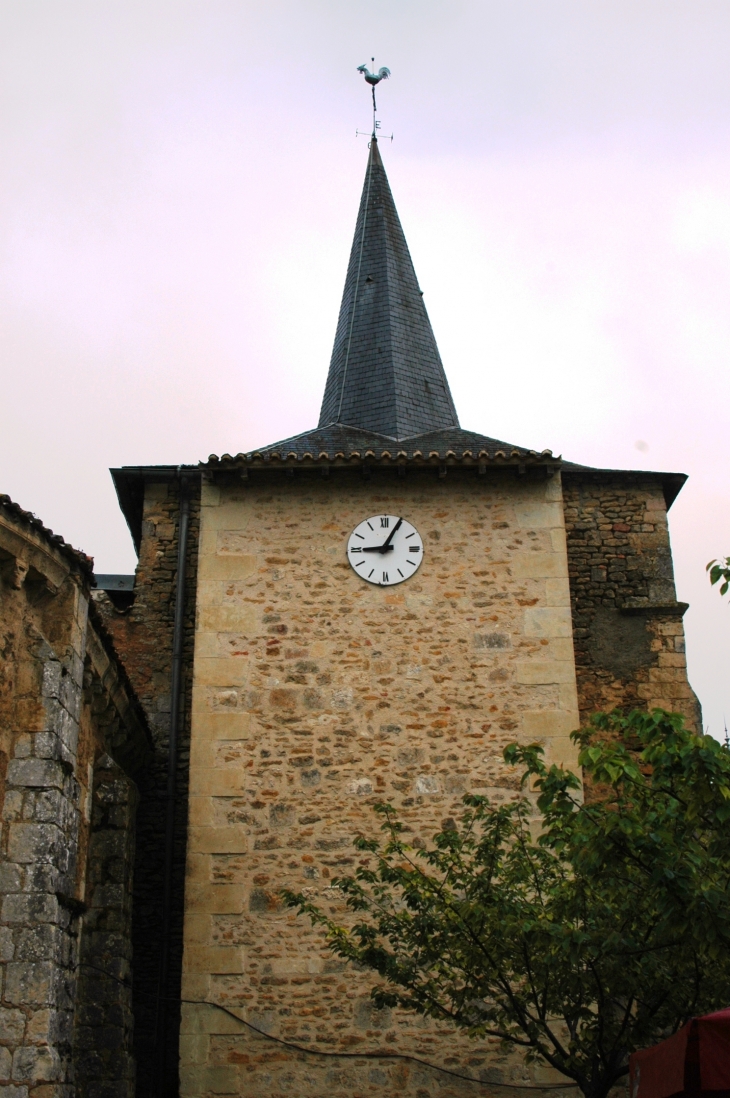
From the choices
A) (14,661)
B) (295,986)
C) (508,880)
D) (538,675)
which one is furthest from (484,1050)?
(14,661)

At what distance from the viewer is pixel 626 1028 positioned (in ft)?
26.1

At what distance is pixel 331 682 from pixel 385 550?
1.39m

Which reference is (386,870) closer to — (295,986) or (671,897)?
(295,986)

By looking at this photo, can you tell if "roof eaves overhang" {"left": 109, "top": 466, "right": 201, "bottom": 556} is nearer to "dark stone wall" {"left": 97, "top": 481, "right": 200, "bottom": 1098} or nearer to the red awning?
"dark stone wall" {"left": 97, "top": 481, "right": 200, "bottom": 1098}

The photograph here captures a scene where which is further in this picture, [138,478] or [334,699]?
[138,478]

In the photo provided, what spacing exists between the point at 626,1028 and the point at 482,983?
0.97 metres

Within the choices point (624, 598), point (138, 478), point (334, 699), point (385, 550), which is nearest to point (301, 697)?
point (334, 699)

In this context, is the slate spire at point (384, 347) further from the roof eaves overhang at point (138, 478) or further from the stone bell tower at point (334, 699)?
the roof eaves overhang at point (138, 478)

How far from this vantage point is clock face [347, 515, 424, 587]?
11.7 meters

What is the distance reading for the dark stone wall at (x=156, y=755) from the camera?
1065cm

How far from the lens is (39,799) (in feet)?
25.5

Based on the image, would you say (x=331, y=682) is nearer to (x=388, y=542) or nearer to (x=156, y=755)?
Answer: (x=388, y=542)

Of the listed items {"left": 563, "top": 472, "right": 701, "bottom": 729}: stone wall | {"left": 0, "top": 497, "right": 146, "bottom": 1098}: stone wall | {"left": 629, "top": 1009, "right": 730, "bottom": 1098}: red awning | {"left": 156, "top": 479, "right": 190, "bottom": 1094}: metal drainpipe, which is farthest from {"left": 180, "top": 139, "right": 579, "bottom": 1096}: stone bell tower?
{"left": 629, "top": 1009, "right": 730, "bottom": 1098}: red awning

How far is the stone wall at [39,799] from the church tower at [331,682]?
2.25m
